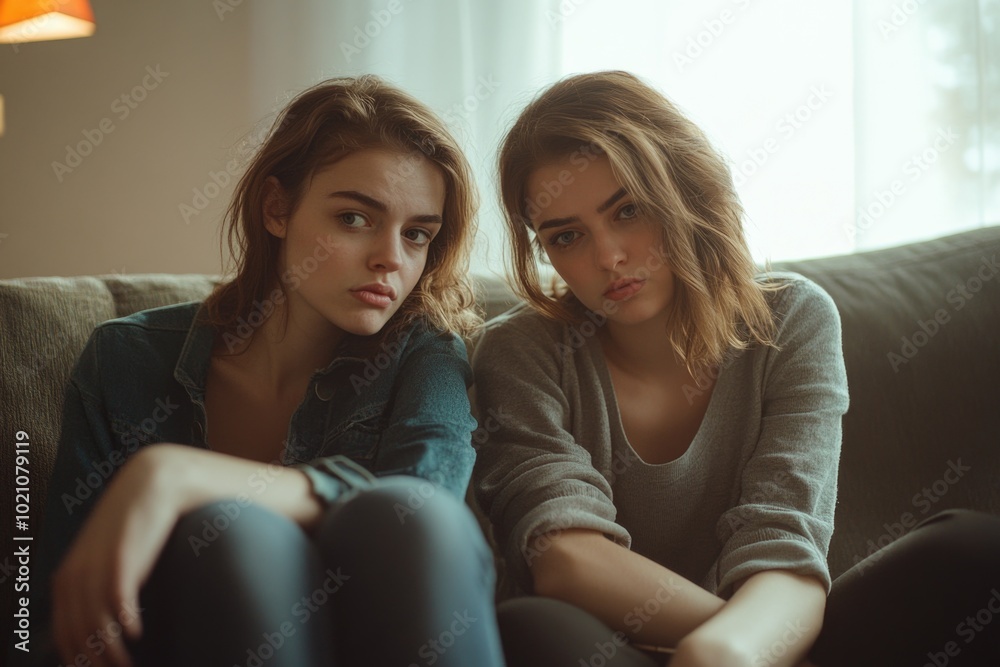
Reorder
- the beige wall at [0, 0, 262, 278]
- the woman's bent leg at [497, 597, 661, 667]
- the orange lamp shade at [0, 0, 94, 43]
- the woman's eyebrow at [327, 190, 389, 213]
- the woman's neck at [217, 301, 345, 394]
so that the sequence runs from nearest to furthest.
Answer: the woman's bent leg at [497, 597, 661, 667] < the woman's eyebrow at [327, 190, 389, 213] < the woman's neck at [217, 301, 345, 394] < the orange lamp shade at [0, 0, 94, 43] < the beige wall at [0, 0, 262, 278]

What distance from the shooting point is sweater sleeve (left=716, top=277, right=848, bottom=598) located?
837 millimetres

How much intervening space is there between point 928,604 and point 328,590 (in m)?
0.56

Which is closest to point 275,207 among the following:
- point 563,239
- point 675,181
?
point 563,239

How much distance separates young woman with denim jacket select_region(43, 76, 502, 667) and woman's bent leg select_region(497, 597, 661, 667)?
0.36ft

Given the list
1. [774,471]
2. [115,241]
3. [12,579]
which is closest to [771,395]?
[774,471]

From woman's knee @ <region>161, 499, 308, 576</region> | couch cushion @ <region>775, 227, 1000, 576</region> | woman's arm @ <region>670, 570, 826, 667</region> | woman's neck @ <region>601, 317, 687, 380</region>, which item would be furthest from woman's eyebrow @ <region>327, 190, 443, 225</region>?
couch cushion @ <region>775, 227, 1000, 576</region>

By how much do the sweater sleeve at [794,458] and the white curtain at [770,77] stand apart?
1.74 feet

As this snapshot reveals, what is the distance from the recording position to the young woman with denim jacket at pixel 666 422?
0.79 meters

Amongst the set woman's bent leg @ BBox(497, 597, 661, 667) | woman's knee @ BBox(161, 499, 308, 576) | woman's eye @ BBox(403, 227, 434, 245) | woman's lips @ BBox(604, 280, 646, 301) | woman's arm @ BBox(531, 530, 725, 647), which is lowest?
woman's arm @ BBox(531, 530, 725, 647)

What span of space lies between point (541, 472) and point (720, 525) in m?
0.22

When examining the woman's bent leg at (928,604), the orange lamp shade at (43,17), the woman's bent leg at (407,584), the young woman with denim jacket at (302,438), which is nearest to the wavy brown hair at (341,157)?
the young woman with denim jacket at (302,438)

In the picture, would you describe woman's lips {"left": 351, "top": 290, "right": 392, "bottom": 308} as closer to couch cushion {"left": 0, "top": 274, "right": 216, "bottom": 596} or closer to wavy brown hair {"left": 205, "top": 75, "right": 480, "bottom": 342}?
wavy brown hair {"left": 205, "top": 75, "right": 480, "bottom": 342}

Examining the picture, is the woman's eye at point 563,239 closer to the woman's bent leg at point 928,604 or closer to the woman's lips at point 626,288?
the woman's lips at point 626,288

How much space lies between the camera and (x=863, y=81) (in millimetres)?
1570
